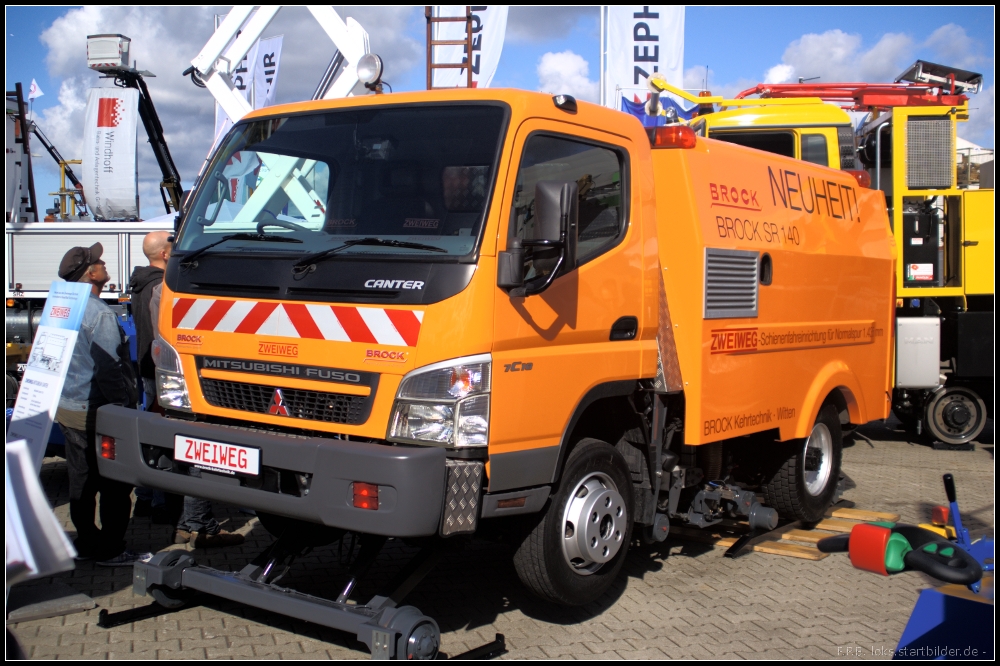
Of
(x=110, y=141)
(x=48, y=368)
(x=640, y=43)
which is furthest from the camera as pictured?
(x=640, y=43)

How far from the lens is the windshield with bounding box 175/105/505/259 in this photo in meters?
4.15

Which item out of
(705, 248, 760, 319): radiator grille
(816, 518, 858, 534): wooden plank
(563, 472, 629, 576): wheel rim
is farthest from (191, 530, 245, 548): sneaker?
(816, 518, 858, 534): wooden plank

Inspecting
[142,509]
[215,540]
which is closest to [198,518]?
[215,540]

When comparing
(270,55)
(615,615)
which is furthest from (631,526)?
(270,55)

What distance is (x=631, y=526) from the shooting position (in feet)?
16.0

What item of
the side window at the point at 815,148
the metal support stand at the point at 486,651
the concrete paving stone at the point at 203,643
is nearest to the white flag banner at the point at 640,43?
the side window at the point at 815,148

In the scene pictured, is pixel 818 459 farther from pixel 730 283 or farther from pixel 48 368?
pixel 48 368

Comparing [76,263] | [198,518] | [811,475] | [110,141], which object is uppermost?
[110,141]

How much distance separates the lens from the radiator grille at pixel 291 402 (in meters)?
4.02

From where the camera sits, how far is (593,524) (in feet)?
14.9

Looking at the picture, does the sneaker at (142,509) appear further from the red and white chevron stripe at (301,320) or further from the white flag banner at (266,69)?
the white flag banner at (266,69)

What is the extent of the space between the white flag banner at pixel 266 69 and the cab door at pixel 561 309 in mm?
10693

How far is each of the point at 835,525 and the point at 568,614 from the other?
2952 millimetres

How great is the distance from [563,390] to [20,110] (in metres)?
13.9
